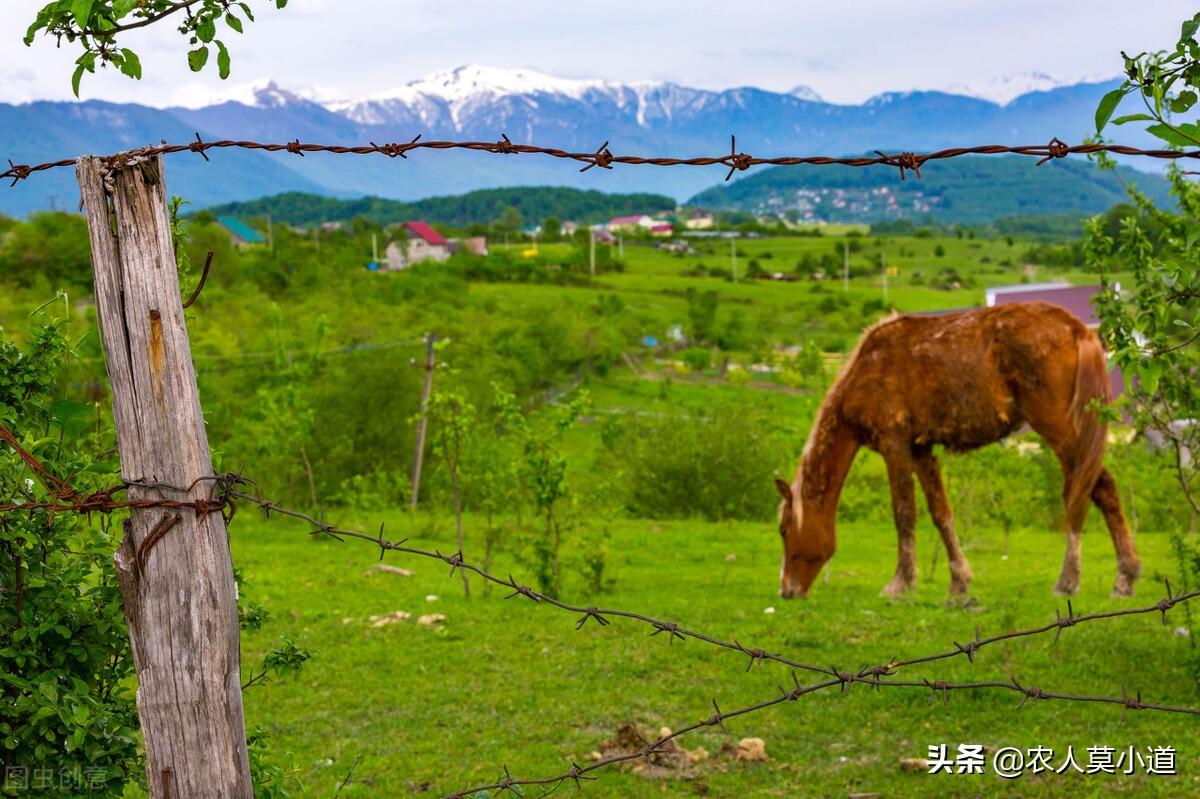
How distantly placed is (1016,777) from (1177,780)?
751 millimetres

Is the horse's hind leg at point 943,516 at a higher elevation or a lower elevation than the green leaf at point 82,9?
lower

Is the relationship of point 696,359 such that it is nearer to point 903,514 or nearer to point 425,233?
point 425,233

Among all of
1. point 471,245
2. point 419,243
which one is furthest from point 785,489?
point 419,243

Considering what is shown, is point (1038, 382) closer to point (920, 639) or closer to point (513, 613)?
point (920, 639)

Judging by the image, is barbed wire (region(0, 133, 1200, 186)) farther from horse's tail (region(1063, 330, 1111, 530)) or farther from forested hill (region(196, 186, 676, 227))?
forested hill (region(196, 186, 676, 227))

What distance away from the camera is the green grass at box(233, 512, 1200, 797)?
19.1ft

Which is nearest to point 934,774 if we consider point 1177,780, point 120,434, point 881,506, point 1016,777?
point 1016,777

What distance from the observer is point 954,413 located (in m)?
9.53

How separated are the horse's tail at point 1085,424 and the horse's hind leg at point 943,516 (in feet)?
3.84

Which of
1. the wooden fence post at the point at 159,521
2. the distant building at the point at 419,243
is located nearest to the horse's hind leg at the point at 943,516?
the wooden fence post at the point at 159,521

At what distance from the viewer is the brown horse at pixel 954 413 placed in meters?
9.24

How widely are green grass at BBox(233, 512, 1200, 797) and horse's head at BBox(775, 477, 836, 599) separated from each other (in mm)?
294

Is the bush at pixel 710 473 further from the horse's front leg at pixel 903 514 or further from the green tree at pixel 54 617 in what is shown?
the green tree at pixel 54 617

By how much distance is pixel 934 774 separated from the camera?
5547mm
